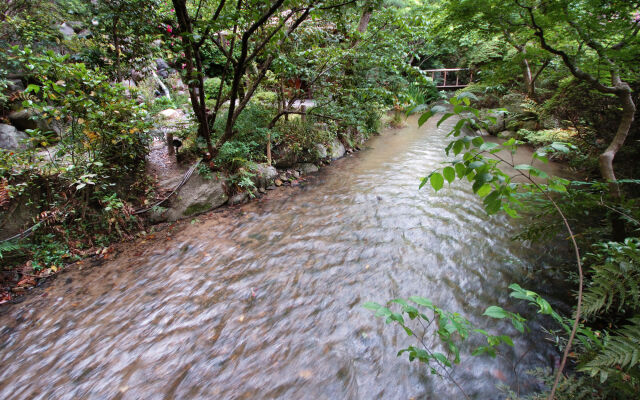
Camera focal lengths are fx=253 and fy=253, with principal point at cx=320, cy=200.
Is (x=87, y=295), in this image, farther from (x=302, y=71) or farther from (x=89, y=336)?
(x=302, y=71)

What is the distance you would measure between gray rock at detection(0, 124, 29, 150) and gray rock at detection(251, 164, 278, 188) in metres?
3.76

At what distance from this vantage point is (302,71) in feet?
16.1

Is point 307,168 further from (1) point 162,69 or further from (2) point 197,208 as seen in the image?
(1) point 162,69

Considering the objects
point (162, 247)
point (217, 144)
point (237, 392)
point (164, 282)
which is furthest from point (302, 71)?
point (237, 392)

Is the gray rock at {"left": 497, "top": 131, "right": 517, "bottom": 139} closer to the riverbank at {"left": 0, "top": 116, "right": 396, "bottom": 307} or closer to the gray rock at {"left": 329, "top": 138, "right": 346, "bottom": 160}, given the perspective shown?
the gray rock at {"left": 329, "top": 138, "right": 346, "bottom": 160}

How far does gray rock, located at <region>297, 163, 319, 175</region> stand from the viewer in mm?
6031

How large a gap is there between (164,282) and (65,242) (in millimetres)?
1517

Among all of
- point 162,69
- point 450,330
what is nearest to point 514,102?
point 450,330

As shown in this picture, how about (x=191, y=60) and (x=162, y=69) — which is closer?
(x=191, y=60)

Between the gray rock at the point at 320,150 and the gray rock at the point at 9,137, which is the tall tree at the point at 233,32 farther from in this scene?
the gray rock at the point at 9,137

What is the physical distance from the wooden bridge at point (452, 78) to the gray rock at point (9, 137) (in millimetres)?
19054

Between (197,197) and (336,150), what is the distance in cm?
410

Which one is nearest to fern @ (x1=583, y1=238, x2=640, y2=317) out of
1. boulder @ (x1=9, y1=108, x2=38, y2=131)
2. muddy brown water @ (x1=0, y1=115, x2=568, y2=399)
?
muddy brown water @ (x1=0, y1=115, x2=568, y2=399)

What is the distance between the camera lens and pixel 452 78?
58.6ft
